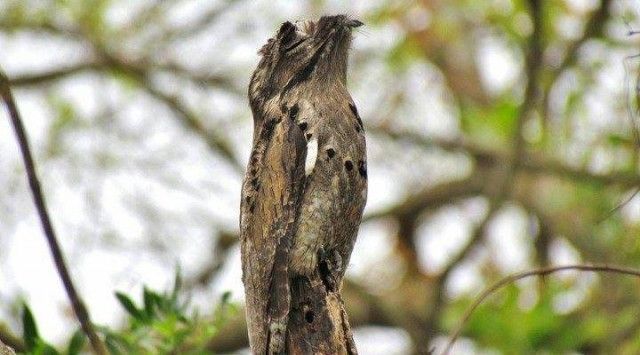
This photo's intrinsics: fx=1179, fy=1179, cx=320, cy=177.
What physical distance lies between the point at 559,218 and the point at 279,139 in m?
7.34

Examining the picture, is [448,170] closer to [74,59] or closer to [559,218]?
[559,218]

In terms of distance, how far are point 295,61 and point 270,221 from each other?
570 millimetres

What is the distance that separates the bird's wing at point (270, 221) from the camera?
11.3 feet

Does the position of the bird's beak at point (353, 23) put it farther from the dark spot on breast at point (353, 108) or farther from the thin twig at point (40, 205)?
the thin twig at point (40, 205)

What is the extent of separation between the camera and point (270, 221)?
A: 355 cm

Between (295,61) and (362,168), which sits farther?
(295,61)

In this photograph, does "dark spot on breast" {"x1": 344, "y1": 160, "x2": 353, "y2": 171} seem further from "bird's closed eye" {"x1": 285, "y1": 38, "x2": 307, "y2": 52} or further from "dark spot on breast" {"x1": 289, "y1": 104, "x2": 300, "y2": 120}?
"bird's closed eye" {"x1": 285, "y1": 38, "x2": 307, "y2": 52}

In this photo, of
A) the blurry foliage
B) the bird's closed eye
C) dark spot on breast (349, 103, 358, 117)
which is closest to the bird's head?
the bird's closed eye

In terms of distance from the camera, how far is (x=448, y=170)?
11.3 m

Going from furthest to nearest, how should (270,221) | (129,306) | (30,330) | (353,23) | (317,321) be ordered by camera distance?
(129,306) → (30,330) → (353,23) → (270,221) → (317,321)

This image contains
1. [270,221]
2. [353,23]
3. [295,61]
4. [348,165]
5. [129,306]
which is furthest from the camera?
[129,306]

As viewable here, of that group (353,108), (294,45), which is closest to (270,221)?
(353,108)

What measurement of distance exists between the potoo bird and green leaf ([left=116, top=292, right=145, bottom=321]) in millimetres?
1129

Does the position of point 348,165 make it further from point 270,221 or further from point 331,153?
point 270,221
